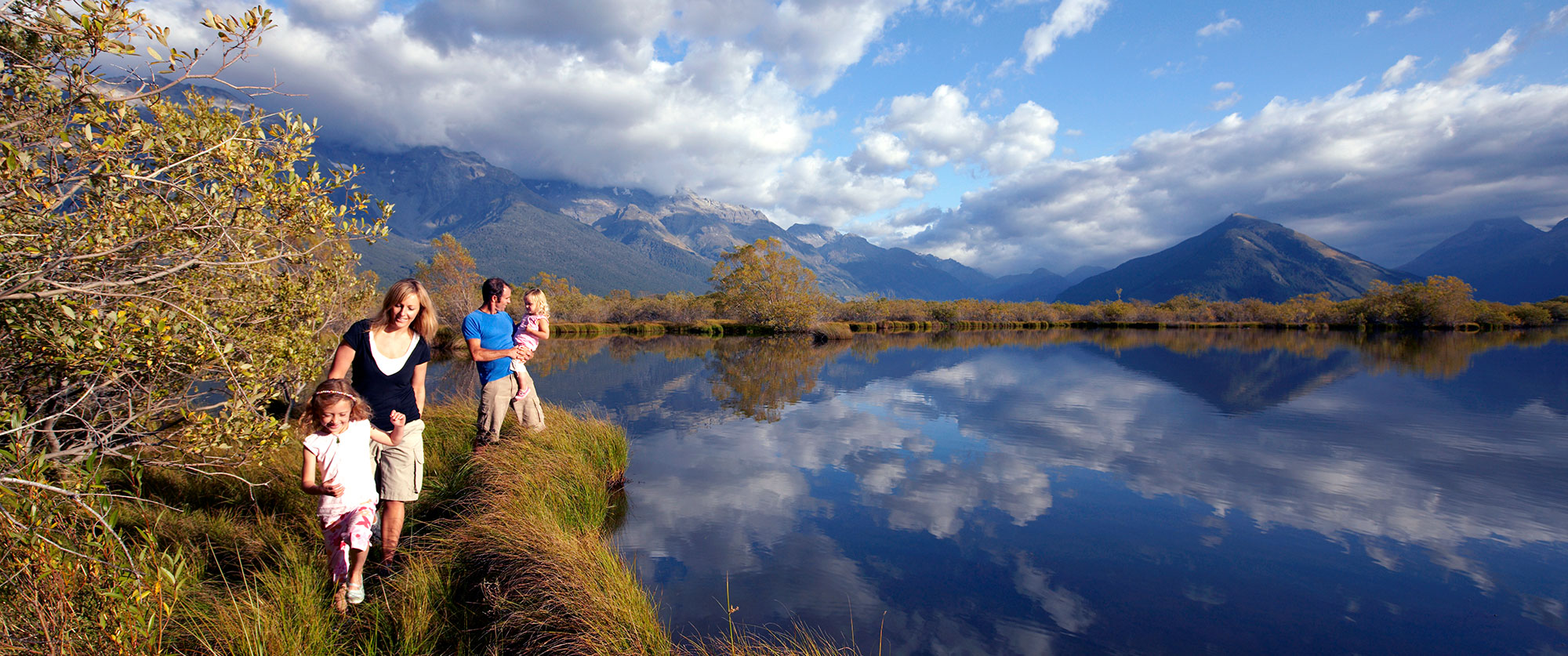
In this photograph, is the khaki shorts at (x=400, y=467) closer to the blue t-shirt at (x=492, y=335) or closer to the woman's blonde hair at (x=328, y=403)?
the woman's blonde hair at (x=328, y=403)

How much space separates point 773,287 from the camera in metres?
52.2

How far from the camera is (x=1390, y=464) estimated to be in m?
9.47

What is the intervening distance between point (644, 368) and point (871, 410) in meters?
11.1

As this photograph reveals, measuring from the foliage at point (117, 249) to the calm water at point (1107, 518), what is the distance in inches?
133

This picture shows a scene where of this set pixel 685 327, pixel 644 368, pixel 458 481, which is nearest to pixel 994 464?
pixel 458 481

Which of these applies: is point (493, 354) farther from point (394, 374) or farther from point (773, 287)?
point (773, 287)

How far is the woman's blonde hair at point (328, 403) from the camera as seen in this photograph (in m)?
3.42

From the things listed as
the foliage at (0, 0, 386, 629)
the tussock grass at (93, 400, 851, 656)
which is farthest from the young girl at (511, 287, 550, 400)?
the foliage at (0, 0, 386, 629)

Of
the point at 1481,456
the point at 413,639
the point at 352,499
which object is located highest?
the point at 352,499

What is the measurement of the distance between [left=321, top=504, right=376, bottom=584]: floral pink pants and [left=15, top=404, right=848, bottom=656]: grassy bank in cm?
16

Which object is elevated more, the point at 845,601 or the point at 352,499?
the point at 352,499

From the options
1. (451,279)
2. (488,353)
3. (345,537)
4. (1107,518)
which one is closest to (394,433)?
(345,537)

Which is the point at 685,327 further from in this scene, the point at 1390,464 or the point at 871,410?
the point at 1390,464

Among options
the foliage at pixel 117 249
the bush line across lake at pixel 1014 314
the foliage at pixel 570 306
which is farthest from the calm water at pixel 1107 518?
the foliage at pixel 570 306
